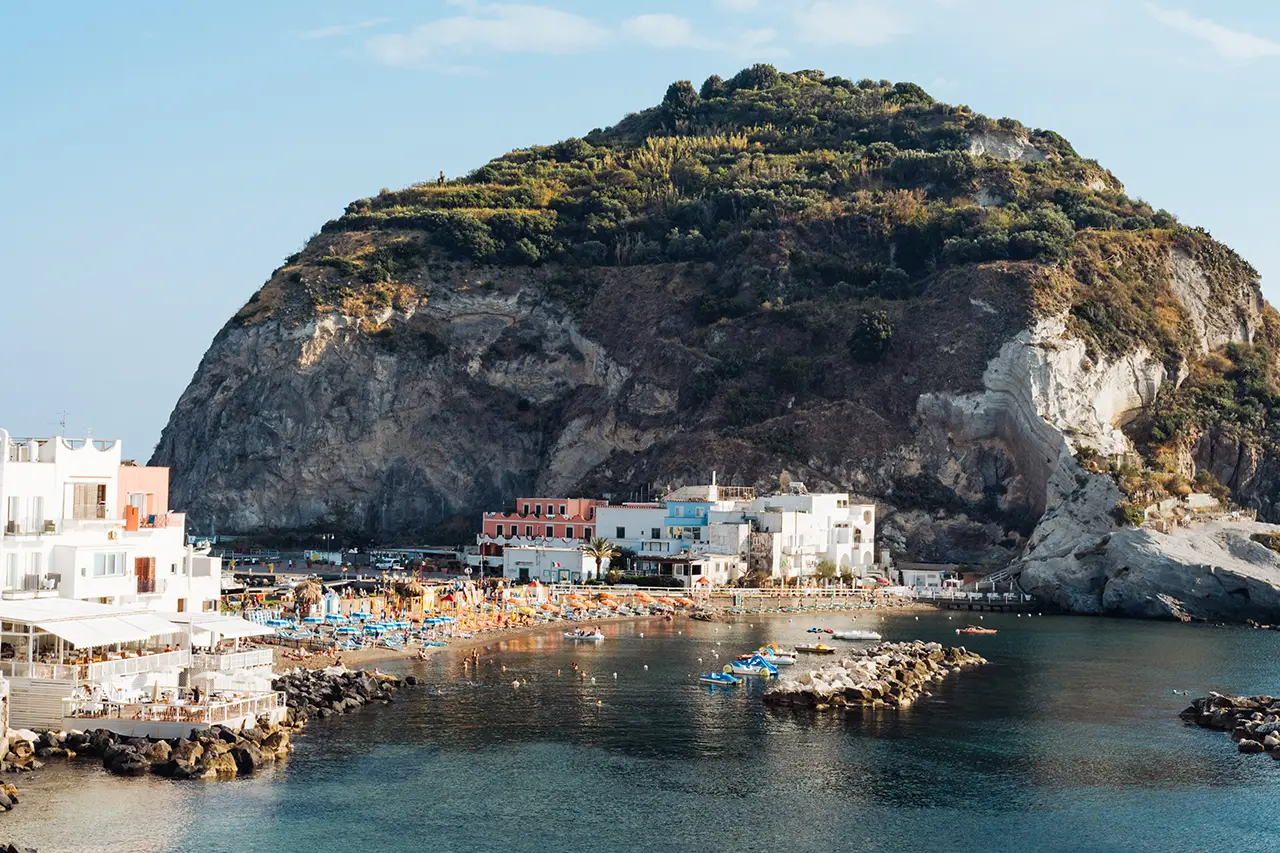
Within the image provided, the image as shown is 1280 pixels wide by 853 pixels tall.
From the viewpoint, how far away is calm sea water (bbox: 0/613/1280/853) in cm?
3303

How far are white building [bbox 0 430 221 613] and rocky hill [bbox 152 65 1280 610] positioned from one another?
198 ft

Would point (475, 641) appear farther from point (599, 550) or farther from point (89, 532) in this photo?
point (89, 532)

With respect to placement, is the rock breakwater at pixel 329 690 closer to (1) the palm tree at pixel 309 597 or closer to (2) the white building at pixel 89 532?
(2) the white building at pixel 89 532

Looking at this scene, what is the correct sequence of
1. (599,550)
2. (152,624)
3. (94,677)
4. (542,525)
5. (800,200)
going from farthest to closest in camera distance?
(800,200) → (542,525) → (599,550) → (152,624) → (94,677)

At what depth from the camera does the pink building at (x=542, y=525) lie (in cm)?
9525

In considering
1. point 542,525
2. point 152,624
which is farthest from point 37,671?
point 542,525

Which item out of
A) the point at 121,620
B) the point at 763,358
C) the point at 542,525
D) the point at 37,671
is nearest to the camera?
the point at 37,671

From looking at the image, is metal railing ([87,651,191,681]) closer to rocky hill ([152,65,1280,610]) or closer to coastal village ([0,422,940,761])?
coastal village ([0,422,940,761])

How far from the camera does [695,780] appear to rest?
39219mm

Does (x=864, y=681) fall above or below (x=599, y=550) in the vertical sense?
below

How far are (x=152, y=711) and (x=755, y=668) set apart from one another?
85.5ft

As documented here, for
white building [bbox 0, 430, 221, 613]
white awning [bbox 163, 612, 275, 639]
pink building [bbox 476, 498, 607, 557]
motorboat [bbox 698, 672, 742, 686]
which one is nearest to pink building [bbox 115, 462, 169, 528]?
white building [bbox 0, 430, 221, 613]

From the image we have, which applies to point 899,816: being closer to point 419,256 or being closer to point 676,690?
point 676,690

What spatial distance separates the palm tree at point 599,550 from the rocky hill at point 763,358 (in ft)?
41.8
